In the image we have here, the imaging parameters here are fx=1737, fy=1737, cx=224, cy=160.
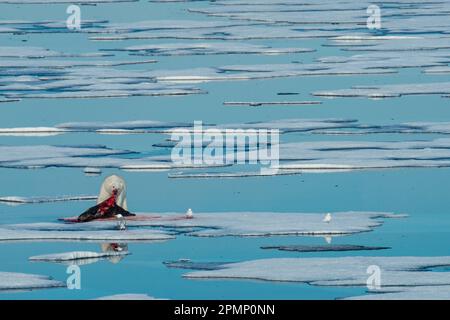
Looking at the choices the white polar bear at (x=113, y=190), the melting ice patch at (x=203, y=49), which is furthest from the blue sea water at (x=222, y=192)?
the melting ice patch at (x=203, y=49)

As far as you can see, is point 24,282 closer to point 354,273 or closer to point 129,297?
point 129,297

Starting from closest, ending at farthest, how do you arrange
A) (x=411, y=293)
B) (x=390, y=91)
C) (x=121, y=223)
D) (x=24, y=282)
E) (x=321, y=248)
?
(x=411, y=293) → (x=24, y=282) → (x=321, y=248) → (x=121, y=223) → (x=390, y=91)

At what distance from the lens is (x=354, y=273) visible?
25.8ft

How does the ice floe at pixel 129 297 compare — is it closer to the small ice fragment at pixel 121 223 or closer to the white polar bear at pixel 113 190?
the small ice fragment at pixel 121 223

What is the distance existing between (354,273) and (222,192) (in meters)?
2.43

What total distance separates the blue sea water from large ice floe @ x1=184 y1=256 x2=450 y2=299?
0.11 metres

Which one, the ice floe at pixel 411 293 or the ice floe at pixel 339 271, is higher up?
the ice floe at pixel 339 271

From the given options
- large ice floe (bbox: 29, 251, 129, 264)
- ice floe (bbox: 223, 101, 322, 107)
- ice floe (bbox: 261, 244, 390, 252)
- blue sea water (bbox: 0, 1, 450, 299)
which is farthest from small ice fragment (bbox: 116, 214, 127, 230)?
ice floe (bbox: 223, 101, 322, 107)

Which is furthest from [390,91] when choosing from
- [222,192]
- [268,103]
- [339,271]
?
[339,271]

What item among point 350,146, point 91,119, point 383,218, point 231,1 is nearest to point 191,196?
point 383,218

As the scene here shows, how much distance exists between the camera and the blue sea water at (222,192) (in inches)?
307

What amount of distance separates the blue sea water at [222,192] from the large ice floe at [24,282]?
0.09 metres

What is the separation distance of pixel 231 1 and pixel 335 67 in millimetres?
8062

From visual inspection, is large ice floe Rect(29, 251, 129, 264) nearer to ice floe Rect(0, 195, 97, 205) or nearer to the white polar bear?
the white polar bear
